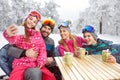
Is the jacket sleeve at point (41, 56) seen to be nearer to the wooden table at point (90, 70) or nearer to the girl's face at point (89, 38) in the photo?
the wooden table at point (90, 70)

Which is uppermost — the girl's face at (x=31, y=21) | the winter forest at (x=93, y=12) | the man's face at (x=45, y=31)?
the winter forest at (x=93, y=12)

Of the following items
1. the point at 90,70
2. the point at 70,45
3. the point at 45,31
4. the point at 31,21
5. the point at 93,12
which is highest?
the point at 93,12

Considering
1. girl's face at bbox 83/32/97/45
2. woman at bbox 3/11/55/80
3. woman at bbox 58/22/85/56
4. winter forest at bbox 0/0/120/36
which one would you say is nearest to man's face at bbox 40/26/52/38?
woman at bbox 58/22/85/56

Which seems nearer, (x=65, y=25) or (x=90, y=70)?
(x=90, y=70)

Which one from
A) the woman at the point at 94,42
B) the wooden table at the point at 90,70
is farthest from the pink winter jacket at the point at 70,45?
the wooden table at the point at 90,70

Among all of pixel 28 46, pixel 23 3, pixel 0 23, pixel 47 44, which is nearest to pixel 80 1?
pixel 0 23

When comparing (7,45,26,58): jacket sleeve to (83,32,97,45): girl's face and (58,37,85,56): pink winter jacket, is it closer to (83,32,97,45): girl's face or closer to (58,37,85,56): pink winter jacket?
(58,37,85,56): pink winter jacket

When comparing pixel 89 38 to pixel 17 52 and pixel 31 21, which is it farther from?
pixel 17 52

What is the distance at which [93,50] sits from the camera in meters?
2.61

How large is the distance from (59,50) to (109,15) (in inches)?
320

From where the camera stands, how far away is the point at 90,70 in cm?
173

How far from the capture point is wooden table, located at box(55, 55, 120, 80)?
1.52 m

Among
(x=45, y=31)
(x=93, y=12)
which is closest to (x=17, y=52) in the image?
(x=45, y=31)

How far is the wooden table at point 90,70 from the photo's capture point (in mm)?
1516
